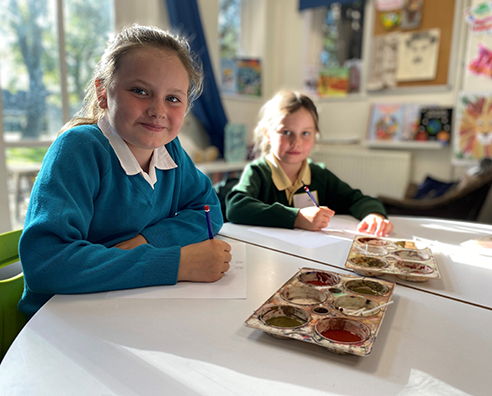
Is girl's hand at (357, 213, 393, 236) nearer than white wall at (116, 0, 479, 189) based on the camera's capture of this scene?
Yes

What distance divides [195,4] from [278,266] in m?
2.78

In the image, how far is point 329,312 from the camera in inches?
22.5

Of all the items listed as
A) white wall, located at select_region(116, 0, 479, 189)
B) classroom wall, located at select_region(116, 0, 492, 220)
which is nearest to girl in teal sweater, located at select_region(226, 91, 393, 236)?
classroom wall, located at select_region(116, 0, 492, 220)

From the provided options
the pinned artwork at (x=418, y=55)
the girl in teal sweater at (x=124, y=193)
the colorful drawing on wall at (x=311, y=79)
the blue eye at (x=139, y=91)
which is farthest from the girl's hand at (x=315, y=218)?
the colorful drawing on wall at (x=311, y=79)

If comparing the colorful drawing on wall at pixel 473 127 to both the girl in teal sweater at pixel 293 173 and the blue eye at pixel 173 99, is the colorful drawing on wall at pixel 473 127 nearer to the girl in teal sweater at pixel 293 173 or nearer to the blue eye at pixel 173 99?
the girl in teal sweater at pixel 293 173

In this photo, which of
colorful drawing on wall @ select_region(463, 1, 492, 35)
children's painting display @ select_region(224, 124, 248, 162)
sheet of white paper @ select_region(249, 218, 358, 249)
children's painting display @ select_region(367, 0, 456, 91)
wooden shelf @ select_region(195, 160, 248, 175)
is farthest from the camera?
children's painting display @ select_region(224, 124, 248, 162)

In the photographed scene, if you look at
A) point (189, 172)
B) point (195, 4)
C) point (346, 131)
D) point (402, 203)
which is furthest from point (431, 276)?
point (346, 131)

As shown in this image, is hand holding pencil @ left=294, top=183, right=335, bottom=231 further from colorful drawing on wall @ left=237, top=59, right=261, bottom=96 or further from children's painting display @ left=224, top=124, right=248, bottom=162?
colorful drawing on wall @ left=237, top=59, right=261, bottom=96

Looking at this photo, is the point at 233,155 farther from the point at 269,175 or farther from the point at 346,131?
the point at 269,175

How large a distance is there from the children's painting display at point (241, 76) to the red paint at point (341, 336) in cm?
320

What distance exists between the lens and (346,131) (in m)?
3.72

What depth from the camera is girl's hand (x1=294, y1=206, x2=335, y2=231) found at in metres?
1.13

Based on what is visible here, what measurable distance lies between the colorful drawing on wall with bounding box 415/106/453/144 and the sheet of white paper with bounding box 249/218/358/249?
232 centimetres

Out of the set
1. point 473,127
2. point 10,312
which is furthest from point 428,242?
point 473,127
